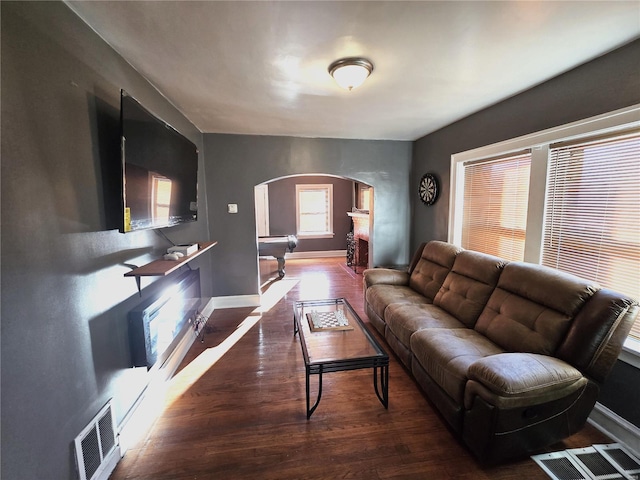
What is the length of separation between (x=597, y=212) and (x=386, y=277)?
1917mm

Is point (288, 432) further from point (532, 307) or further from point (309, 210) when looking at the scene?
point (309, 210)

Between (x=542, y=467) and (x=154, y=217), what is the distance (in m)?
2.78

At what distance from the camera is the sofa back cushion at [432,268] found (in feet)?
9.34

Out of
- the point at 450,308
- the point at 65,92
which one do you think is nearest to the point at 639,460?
the point at 450,308

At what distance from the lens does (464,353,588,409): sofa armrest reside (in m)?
1.39

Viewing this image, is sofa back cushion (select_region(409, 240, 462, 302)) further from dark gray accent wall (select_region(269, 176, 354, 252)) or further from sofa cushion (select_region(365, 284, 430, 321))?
dark gray accent wall (select_region(269, 176, 354, 252))

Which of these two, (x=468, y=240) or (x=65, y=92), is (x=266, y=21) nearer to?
(x=65, y=92)

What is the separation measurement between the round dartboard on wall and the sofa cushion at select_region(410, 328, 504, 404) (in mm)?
2074

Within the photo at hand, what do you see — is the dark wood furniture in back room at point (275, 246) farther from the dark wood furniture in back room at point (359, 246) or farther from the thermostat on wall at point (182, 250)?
the thermostat on wall at point (182, 250)

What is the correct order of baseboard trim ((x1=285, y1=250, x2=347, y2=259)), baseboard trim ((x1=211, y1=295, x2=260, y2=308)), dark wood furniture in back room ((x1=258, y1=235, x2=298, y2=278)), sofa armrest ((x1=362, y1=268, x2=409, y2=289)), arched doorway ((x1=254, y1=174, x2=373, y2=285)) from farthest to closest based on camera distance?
1. baseboard trim ((x1=285, y1=250, x2=347, y2=259))
2. arched doorway ((x1=254, y1=174, x2=373, y2=285))
3. dark wood furniture in back room ((x1=258, y1=235, x2=298, y2=278))
4. baseboard trim ((x1=211, y1=295, x2=260, y2=308))
5. sofa armrest ((x1=362, y1=268, x2=409, y2=289))

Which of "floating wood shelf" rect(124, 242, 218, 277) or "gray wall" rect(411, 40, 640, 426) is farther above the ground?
"gray wall" rect(411, 40, 640, 426)

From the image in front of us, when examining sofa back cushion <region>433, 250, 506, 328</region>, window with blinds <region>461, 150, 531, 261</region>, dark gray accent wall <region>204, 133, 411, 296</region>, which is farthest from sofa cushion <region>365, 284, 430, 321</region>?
dark gray accent wall <region>204, 133, 411, 296</region>

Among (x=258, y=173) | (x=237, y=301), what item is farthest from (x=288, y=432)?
(x=258, y=173)

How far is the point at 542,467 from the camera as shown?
5.00 feet
